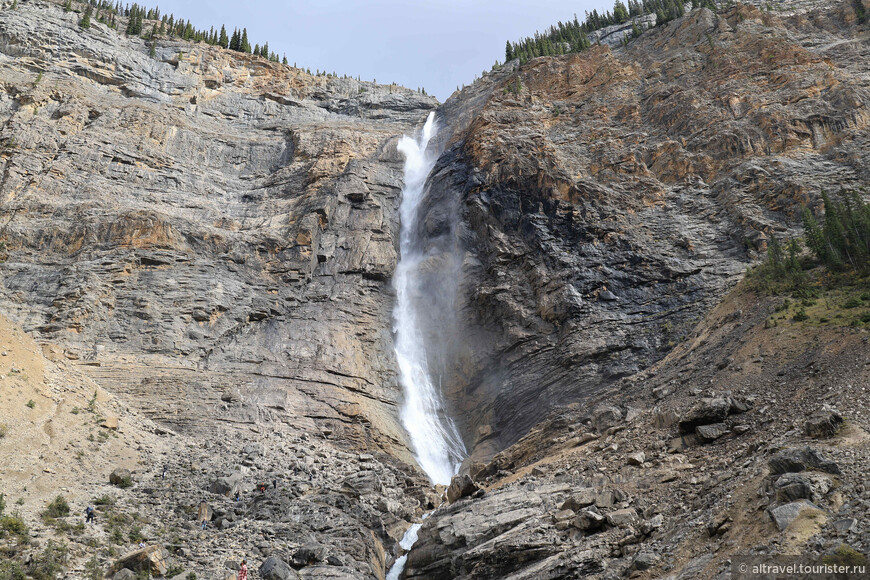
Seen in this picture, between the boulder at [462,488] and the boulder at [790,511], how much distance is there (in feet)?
41.8

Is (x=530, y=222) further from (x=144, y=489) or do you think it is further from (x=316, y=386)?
(x=144, y=489)

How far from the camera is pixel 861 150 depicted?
120ft

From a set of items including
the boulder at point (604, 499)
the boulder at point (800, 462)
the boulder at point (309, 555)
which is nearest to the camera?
the boulder at point (800, 462)

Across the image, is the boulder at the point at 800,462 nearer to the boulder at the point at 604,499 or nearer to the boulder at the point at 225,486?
the boulder at the point at 604,499

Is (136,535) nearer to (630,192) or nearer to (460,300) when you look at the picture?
(460,300)

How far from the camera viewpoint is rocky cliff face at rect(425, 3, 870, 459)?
34000 mm

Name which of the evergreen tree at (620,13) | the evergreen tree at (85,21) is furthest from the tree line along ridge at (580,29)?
the evergreen tree at (85,21)

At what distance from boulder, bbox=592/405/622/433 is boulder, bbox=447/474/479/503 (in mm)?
5984

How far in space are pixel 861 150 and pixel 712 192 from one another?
8.47m

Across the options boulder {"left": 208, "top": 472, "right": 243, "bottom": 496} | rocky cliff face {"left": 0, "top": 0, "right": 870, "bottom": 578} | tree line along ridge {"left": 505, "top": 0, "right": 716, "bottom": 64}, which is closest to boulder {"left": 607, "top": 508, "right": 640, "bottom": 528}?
rocky cliff face {"left": 0, "top": 0, "right": 870, "bottom": 578}

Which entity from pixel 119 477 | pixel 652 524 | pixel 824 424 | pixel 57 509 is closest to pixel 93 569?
pixel 57 509

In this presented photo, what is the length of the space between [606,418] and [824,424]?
10492 millimetres

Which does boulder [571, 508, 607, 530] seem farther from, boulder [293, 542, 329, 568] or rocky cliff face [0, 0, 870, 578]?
boulder [293, 542, 329, 568]

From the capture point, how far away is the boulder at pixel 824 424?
52.0ft
